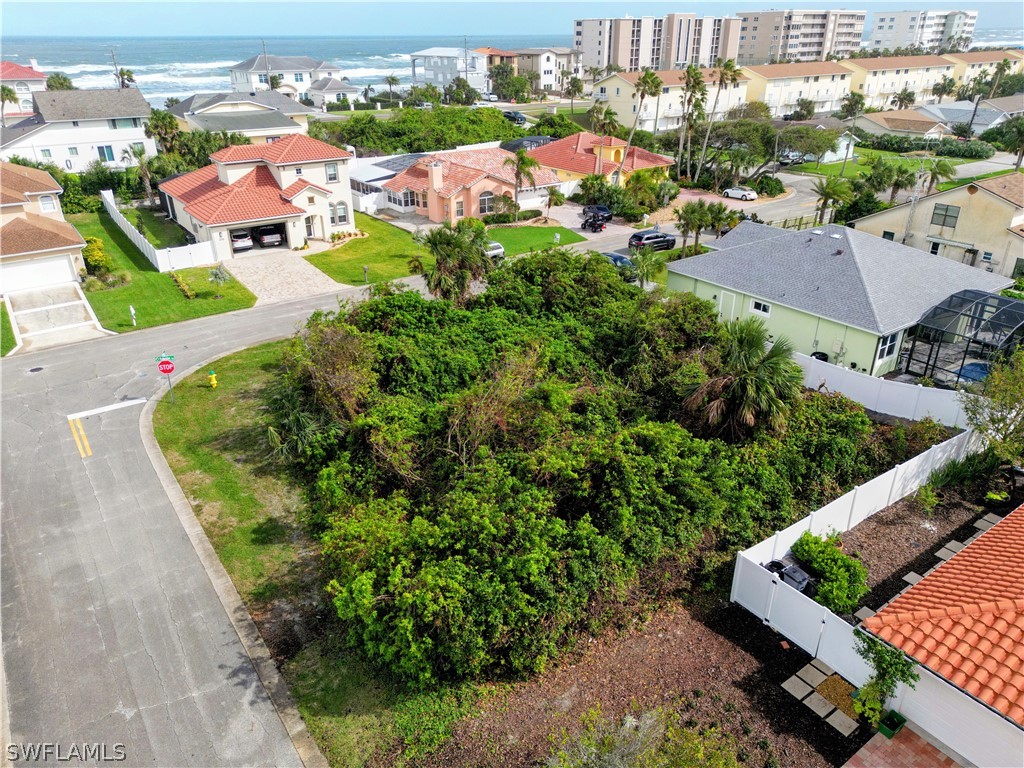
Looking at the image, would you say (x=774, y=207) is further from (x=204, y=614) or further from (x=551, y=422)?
(x=204, y=614)

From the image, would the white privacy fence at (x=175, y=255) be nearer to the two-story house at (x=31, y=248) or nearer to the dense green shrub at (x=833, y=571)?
the two-story house at (x=31, y=248)

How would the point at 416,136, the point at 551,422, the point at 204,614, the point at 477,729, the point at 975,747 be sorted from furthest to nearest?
1. the point at 416,136
2. the point at 551,422
3. the point at 204,614
4. the point at 477,729
5. the point at 975,747

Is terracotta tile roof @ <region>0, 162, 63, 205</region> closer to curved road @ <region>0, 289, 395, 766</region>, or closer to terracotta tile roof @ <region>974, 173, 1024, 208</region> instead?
curved road @ <region>0, 289, 395, 766</region>

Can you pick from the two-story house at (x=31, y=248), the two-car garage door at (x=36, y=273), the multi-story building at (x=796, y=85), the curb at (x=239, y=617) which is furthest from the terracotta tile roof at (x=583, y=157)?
the multi-story building at (x=796, y=85)

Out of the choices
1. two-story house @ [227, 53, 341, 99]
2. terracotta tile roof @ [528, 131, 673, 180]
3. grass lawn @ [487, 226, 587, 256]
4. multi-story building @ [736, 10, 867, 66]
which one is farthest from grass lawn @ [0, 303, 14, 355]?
multi-story building @ [736, 10, 867, 66]

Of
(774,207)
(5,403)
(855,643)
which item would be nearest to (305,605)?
(855,643)

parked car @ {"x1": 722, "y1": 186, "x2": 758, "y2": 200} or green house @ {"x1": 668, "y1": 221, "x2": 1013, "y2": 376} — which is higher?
green house @ {"x1": 668, "y1": 221, "x2": 1013, "y2": 376}
